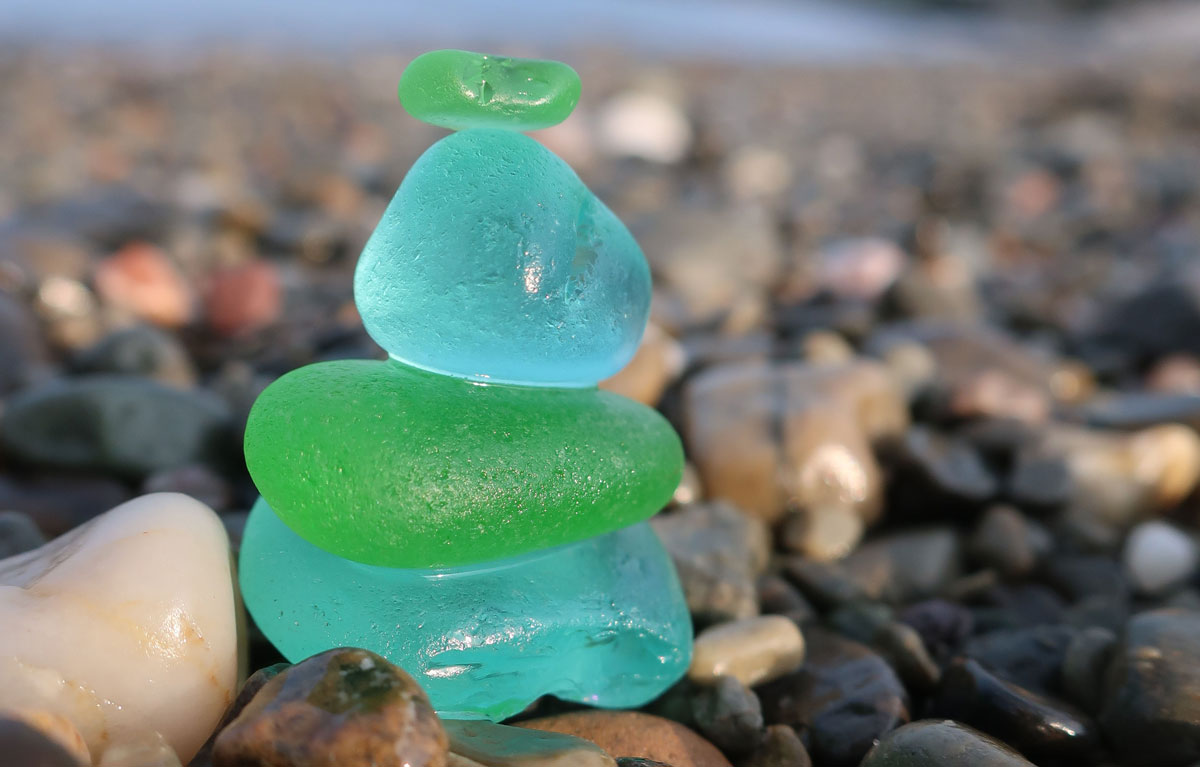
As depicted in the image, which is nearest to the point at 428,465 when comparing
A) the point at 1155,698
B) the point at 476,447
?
the point at 476,447

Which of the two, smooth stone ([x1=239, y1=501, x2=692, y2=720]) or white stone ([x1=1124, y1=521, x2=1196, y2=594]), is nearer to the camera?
smooth stone ([x1=239, y1=501, x2=692, y2=720])

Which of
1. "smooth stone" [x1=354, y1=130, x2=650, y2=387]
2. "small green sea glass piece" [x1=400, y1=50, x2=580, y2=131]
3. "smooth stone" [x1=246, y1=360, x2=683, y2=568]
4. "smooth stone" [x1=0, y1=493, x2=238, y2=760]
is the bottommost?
"smooth stone" [x1=0, y1=493, x2=238, y2=760]

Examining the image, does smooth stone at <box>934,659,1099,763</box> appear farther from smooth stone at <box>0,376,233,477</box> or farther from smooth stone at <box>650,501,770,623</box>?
smooth stone at <box>0,376,233,477</box>

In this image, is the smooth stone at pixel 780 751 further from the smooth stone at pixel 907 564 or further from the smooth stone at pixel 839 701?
the smooth stone at pixel 907 564

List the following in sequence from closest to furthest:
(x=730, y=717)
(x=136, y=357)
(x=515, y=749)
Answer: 1. (x=515, y=749)
2. (x=730, y=717)
3. (x=136, y=357)

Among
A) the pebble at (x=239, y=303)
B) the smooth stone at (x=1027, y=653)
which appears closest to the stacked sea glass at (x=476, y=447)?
the smooth stone at (x=1027, y=653)

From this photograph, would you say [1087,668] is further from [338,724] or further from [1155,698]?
[338,724]

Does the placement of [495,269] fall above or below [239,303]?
above

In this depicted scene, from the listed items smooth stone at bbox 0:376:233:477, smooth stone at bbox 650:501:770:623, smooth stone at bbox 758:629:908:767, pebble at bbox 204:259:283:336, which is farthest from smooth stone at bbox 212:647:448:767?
pebble at bbox 204:259:283:336
